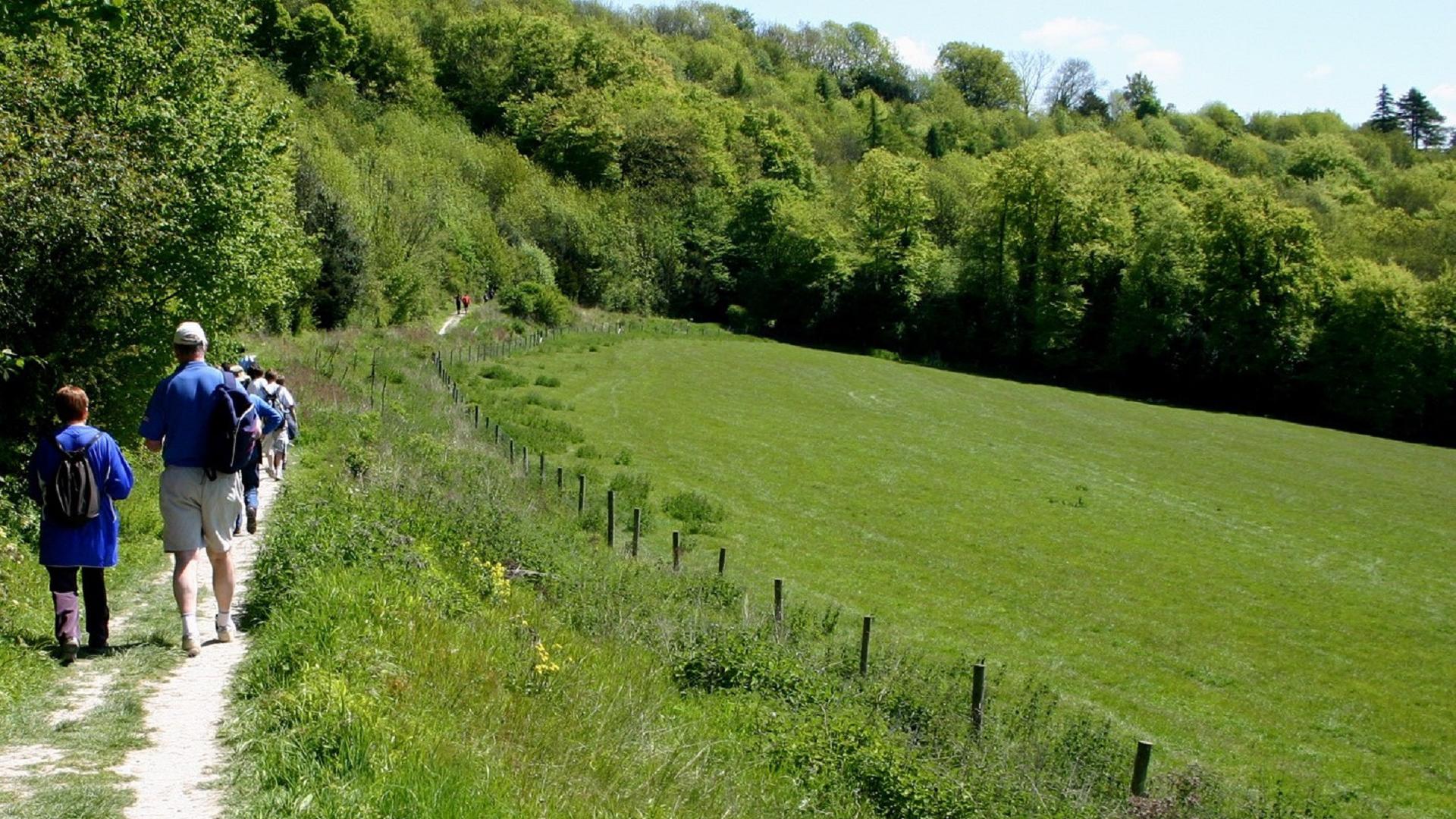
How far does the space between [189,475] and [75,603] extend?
1.29 meters

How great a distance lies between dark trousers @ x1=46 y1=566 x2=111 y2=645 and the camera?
827 centimetres

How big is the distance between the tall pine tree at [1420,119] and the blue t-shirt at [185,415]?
21193 centimetres

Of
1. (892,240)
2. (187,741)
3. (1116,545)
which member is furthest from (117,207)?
(892,240)

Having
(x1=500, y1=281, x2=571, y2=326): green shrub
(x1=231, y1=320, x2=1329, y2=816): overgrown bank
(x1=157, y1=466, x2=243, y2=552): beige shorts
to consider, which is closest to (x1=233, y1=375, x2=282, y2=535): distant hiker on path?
(x1=231, y1=320, x2=1329, y2=816): overgrown bank

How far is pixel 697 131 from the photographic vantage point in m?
117

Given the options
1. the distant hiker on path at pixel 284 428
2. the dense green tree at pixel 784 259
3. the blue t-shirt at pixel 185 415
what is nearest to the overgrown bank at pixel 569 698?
the distant hiker on path at pixel 284 428

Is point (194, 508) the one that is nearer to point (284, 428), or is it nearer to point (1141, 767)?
point (284, 428)

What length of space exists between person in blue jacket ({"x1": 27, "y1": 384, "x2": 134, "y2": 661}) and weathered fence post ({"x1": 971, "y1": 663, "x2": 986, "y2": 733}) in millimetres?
9877

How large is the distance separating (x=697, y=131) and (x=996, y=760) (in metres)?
110

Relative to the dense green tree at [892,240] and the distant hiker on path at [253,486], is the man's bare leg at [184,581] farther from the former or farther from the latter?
the dense green tree at [892,240]

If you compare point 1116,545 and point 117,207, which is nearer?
point 117,207

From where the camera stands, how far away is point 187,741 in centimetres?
672

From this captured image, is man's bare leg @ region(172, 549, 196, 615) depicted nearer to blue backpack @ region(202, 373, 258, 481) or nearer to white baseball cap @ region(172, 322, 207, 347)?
blue backpack @ region(202, 373, 258, 481)

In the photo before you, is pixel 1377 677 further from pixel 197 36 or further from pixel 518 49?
pixel 518 49
